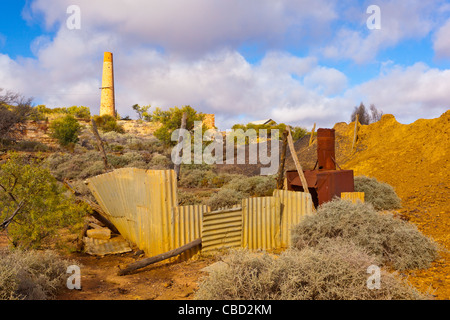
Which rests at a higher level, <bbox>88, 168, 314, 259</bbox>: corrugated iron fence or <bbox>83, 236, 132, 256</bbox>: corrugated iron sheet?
<bbox>88, 168, 314, 259</bbox>: corrugated iron fence

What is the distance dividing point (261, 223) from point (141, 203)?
2.76 meters

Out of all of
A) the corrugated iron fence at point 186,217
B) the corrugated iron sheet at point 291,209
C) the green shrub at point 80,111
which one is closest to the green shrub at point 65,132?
the green shrub at point 80,111

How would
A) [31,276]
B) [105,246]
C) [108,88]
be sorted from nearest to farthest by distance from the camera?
[31,276], [105,246], [108,88]

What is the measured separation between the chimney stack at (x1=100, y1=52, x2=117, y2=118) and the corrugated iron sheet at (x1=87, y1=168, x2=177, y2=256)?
147 feet

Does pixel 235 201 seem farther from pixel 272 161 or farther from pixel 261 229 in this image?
pixel 272 161

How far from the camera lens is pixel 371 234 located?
18.6 feet

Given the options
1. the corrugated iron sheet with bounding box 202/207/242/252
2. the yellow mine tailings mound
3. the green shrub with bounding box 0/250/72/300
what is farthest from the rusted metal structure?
the green shrub with bounding box 0/250/72/300

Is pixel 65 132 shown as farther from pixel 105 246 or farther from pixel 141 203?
pixel 141 203

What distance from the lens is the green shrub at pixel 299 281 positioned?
3.54m

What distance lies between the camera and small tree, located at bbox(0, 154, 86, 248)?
571cm

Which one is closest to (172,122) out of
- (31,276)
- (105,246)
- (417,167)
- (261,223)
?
(417,167)

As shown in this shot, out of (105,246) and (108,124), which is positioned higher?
(108,124)

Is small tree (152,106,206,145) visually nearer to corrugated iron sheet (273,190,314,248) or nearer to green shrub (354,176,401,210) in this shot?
green shrub (354,176,401,210)

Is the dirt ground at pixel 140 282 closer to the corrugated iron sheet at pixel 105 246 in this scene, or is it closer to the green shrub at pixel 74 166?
the corrugated iron sheet at pixel 105 246
